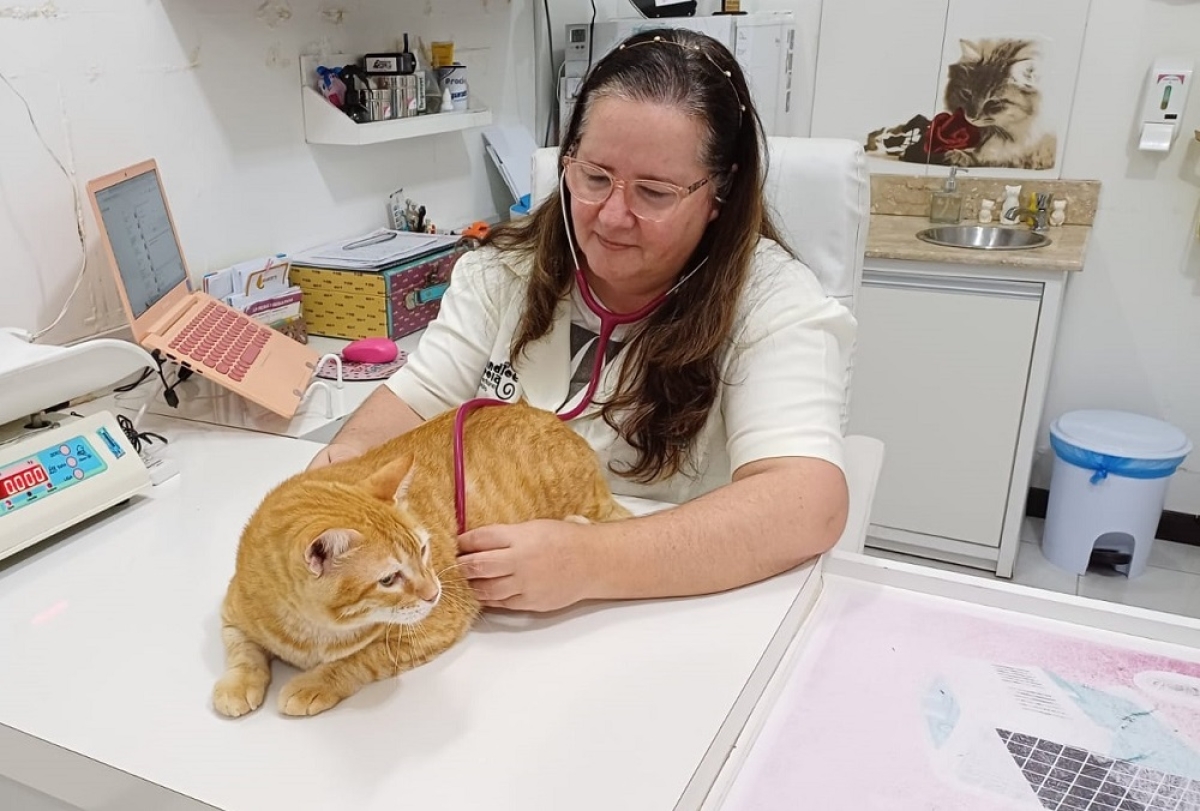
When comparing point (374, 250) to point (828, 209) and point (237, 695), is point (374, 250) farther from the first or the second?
point (237, 695)

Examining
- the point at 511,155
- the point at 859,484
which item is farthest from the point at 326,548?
the point at 511,155

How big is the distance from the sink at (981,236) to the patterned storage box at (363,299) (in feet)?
5.27

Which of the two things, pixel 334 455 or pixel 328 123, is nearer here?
pixel 334 455

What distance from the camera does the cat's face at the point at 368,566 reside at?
776 mm

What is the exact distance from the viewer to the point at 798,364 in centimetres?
114

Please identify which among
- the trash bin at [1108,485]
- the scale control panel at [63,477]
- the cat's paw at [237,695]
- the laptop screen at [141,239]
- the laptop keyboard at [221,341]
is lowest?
the trash bin at [1108,485]

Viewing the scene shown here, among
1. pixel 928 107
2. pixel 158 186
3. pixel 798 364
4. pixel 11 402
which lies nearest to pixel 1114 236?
pixel 928 107

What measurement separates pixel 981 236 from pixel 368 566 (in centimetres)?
260

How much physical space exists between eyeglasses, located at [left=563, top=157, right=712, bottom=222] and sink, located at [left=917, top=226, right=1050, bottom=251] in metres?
1.88

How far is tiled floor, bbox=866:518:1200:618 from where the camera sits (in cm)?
253

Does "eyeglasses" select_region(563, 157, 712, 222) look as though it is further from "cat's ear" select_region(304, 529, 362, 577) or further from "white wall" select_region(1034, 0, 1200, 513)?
"white wall" select_region(1034, 0, 1200, 513)

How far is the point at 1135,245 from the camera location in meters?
2.74

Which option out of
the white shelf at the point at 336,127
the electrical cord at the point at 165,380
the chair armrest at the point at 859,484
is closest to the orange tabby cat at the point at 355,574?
the chair armrest at the point at 859,484

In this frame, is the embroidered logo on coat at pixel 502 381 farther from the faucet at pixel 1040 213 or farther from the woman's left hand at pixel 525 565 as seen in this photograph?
the faucet at pixel 1040 213
